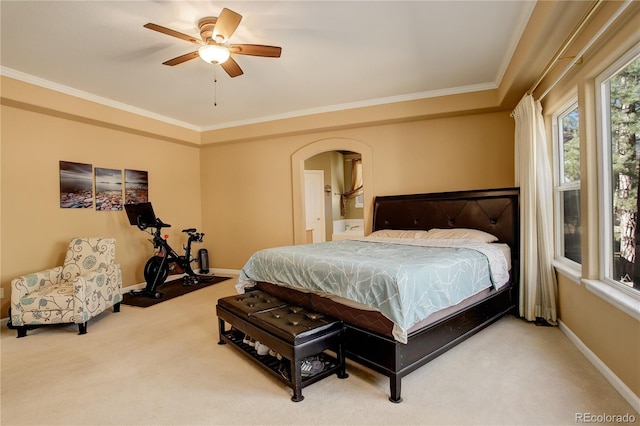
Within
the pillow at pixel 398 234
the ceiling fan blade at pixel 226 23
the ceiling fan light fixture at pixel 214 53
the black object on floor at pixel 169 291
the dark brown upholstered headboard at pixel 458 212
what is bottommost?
the black object on floor at pixel 169 291

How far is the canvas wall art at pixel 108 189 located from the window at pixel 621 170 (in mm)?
5775

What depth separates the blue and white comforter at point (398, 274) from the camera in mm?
2031

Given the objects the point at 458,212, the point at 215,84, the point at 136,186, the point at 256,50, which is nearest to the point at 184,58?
the point at 256,50

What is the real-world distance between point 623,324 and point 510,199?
6.53 feet

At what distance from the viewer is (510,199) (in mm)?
3748

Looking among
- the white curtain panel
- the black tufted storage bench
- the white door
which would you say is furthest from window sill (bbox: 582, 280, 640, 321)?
the white door

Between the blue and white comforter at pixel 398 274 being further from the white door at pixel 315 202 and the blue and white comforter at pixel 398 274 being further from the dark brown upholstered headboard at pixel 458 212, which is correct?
the white door at pixel 315 202

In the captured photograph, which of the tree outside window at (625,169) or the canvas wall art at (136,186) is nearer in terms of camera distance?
the tree outside window at (625,169)

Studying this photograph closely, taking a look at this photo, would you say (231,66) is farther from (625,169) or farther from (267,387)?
(625,169)

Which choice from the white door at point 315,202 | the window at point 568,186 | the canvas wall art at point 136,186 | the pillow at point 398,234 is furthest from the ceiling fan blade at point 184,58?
the white door at point 315,202

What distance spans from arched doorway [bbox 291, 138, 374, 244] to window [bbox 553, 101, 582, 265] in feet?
7.82

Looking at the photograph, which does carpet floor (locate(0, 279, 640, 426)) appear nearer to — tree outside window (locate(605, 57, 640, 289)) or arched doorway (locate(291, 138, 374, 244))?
tree outside window (locate(605, 57, 640, 289))

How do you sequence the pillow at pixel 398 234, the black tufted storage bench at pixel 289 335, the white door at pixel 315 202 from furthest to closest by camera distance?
the white door at pixel 315 202, the pillow at pixel 398 234, the black tufted storage bench at pixel 289 335

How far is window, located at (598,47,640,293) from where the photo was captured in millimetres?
2012
